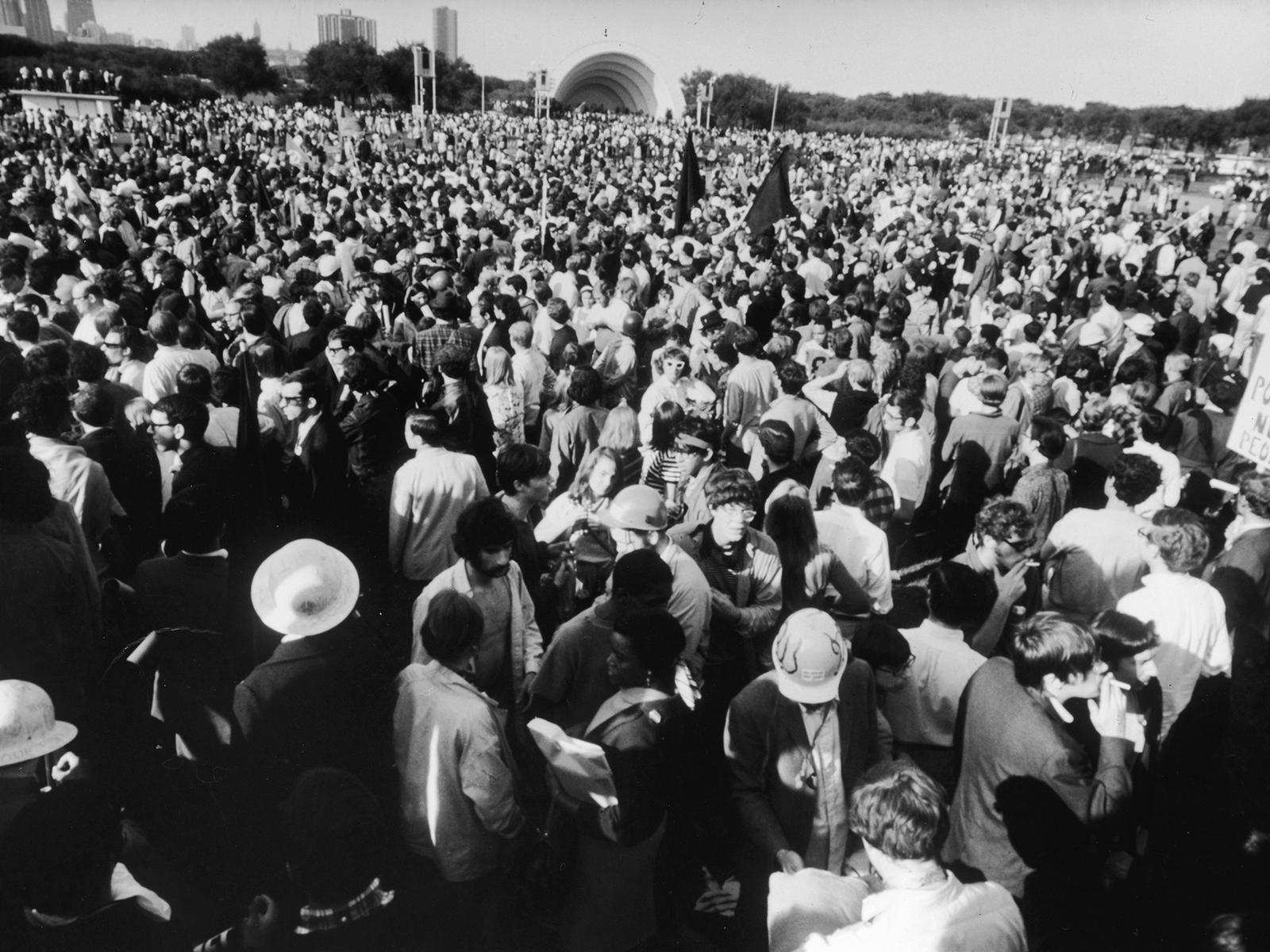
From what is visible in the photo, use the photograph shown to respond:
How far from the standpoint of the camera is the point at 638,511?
3498 mm

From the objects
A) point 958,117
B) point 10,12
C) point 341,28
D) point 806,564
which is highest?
point 10,12

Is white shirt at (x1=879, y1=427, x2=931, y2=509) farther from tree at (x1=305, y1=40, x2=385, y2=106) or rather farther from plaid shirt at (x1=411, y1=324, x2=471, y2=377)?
tree at (x1=305, y1=40, x2=385, y2=106)

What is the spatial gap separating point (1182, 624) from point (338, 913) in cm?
339

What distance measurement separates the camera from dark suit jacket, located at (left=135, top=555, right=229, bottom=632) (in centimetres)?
336

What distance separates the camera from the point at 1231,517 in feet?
22.9

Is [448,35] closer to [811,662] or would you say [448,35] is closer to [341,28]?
[341,28]

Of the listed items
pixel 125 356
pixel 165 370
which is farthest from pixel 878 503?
pixel 125 356

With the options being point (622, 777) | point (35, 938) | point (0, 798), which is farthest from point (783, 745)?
point (0, 798)

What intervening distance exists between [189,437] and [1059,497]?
15.3 ft

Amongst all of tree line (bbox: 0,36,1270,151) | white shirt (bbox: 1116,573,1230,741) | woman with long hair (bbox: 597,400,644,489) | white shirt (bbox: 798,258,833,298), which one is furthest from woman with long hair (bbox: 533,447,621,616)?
tree line (bbox: 0,36,1270,151)

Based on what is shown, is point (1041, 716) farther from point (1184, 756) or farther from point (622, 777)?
point (1184, 756)

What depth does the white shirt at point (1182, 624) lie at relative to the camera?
357cm

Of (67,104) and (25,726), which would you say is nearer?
(25,726)

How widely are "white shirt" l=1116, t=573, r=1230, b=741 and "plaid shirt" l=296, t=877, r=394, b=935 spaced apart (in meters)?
3.14
